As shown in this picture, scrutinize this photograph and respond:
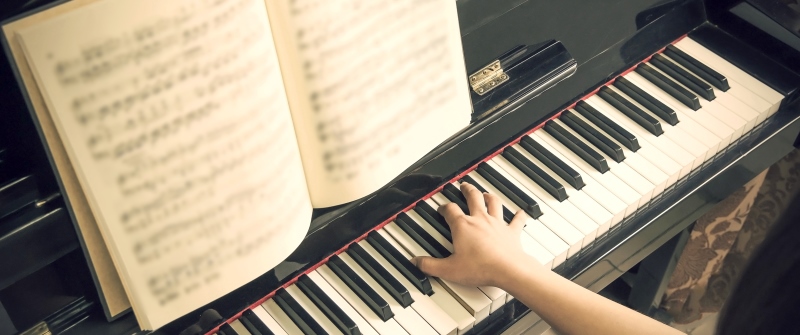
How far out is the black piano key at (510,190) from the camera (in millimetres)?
1373

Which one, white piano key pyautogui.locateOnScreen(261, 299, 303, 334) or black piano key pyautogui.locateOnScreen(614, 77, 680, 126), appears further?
black piano key pyautogui.locateOnScreen(614, 77, 680, 126)

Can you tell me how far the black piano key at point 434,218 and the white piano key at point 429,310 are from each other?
11cm

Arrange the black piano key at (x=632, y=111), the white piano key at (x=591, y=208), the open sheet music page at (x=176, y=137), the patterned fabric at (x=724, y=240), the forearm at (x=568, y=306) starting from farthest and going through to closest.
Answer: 1. the patterned fabric at (x=724, y=240)
2. the black piano key at (x=632, y=111)
3. the white piano key at (x=591, y=208)
4. the forearm at (x=568, y=306)
5. the open sheet music page at (x=176, y=137)

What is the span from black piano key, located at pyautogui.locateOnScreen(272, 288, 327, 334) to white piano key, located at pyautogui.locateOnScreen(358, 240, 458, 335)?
0.16m

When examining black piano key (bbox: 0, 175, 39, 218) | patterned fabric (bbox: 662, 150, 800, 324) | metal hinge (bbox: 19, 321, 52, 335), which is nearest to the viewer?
black piano key (bbox: 0, 175, 39, 218)

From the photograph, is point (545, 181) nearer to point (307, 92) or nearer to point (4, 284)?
point (307, 92)

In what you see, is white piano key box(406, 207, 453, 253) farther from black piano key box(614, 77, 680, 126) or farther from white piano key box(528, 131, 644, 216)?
black piano key box(614, 77, 680, 126)

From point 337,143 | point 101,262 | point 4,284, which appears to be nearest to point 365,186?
point 337,143

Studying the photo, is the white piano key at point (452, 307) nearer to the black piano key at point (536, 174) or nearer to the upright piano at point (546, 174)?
the upright piano at point (546, 174)

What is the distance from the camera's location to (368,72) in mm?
1043

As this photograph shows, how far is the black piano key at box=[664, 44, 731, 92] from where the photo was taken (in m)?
1.59

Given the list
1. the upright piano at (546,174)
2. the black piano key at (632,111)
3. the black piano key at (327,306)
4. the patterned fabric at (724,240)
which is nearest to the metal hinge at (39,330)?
the upright piano at (546,174)

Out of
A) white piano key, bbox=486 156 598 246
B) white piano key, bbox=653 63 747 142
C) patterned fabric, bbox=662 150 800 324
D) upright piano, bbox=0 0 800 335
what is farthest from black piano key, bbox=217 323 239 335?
patterned fabric, bbox=662 150 800 324

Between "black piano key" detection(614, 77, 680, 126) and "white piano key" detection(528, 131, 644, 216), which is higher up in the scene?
"black piano key" detection(614, 77, 680, 126)
